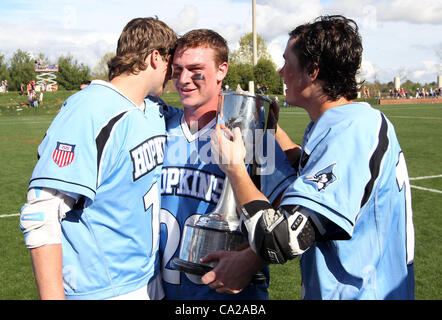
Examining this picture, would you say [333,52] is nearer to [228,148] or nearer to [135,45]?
[228,148]

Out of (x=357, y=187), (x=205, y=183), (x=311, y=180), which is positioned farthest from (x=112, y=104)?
(x=357, y=187)

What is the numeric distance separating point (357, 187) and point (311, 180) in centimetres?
17

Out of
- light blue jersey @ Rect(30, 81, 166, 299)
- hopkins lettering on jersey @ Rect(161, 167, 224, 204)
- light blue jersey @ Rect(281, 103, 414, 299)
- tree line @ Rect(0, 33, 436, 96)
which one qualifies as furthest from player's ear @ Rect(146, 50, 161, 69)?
tree line @ Rect(0, 33, 436, 96)

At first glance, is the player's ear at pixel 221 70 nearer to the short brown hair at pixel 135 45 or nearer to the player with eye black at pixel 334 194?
the short brown hair at pixel 135 45

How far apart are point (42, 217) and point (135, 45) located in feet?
3.33

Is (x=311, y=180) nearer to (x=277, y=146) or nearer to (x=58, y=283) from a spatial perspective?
(x=277, y=146)

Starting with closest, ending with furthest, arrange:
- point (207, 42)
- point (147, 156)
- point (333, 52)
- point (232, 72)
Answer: point (333, 52), point (147, 156), point (207, 42), point (232, 72)

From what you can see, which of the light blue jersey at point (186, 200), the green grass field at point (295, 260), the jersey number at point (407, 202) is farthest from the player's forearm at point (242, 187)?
the green grass field at point (295, 260)

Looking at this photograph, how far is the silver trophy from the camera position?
2018 millimetres

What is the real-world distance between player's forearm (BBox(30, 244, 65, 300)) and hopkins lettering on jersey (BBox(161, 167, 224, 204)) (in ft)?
2.57

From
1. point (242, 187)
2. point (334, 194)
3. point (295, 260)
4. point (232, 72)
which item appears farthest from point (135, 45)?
point (232, 72)

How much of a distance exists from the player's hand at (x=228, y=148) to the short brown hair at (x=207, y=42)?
0.70 meters

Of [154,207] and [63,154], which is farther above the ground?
[63,154]

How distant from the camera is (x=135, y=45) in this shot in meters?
2.31
